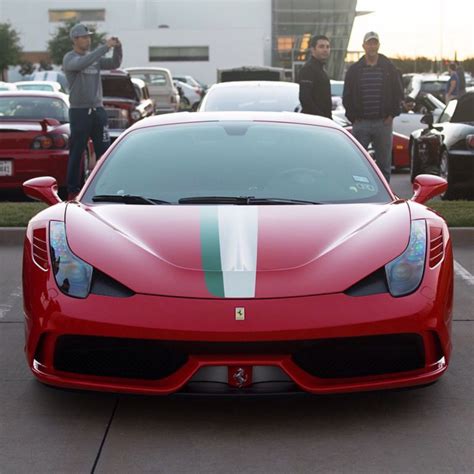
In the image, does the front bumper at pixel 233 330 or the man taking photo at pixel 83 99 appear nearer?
the front bumper at pixel 233 330

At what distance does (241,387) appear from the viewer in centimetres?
412

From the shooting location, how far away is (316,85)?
11.1 m

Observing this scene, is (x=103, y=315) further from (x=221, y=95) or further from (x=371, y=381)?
(x=221, y=95)

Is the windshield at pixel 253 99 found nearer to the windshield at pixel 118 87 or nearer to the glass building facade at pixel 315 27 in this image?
the windshield at pixel 118 87

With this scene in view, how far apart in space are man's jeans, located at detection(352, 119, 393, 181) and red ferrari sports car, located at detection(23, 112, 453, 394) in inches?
215

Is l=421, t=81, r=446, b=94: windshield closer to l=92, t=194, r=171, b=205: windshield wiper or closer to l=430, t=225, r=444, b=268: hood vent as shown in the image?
l=92, t=194, r=171, b=205: windshield wiper

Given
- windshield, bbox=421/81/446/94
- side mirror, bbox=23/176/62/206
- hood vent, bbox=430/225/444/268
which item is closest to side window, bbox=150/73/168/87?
windshield, bbox=421/81/446/94

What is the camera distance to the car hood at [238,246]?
4191 millimetres

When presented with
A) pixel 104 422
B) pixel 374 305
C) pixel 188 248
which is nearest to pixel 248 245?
pixel 188 248

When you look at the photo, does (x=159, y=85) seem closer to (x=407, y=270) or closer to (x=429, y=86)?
(x=429, y=86)

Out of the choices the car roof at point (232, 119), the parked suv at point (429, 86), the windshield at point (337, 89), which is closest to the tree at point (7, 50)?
the parked suv at point (429, 86)

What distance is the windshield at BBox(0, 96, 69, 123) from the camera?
1316 cm

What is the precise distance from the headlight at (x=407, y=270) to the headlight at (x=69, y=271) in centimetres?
121

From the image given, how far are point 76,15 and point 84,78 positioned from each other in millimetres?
82982
